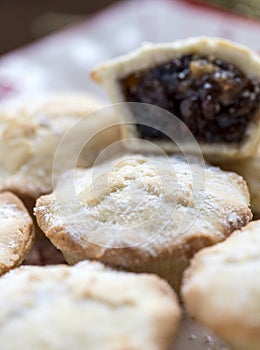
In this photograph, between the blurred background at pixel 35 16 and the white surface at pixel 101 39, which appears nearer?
the white surface at pixel 101 39

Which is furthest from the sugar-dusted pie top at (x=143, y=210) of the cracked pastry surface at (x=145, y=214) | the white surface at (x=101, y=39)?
the white surface at (x=101, y=39)

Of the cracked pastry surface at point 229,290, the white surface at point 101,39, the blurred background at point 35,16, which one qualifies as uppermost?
the cracked pastry surface at point 229,290

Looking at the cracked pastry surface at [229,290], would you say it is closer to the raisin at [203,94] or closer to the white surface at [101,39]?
the raisin at [203,94]

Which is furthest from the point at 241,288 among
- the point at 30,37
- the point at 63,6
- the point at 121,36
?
the point at 63,6

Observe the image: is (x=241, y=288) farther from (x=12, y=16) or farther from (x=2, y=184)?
(x=12, y=16)

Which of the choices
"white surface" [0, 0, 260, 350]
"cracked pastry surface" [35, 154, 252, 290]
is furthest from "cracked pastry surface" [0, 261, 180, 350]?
"white surface" [0, 0, 260, 350]

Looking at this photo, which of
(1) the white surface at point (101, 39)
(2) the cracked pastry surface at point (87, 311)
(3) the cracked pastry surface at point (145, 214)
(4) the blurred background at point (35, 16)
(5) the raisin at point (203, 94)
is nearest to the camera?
(2) the cracked pastry surface at point (87, 311)

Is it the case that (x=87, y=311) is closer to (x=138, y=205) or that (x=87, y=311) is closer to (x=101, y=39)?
(x=138, y=205)
